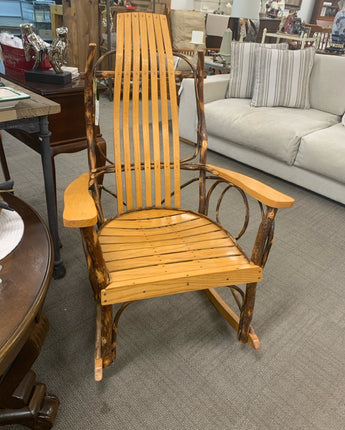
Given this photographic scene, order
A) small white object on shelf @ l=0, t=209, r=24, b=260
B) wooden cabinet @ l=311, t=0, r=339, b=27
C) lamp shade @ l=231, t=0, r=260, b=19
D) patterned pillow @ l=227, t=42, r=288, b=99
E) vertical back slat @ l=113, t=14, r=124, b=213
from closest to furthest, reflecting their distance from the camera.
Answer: small white object on shelf @ l=0, t=209, r=24, b=260, vertical back slat @ l=113, t=14, r=124, b=213, patterned pillow @ l=227, t=42, r=288, b=99, lamp shade @ l=231, t=0, r=260, b=19, wooden cabinet @ l=311, t=0, r=339, b=27

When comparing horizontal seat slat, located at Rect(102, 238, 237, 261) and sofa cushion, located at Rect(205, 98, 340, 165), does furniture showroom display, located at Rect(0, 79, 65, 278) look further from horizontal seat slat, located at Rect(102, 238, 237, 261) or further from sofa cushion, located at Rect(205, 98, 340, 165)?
sofa cushion, located at Rect(205, 98, 340, 165)

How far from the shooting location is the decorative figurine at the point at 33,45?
1.42 m

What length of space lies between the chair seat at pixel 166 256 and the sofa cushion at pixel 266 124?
1.31 meters

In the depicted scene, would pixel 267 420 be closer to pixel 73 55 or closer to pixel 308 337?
pixel 308 337

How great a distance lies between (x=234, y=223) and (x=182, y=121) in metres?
1.45

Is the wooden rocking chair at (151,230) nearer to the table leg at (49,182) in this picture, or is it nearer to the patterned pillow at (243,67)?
the table leg at (49,182)

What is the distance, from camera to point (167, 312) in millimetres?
1444

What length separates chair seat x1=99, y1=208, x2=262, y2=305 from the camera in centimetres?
101

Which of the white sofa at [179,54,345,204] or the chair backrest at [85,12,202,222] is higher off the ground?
the chair backrest at [85,12,202,222]

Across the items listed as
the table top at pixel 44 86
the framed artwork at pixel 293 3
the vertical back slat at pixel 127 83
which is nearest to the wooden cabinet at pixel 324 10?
the framed artwork at pixel 293 3

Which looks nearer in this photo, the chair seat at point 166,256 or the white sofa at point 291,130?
the chair seat at point 166,256

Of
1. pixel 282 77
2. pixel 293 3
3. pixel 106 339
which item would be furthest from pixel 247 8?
pixel 293 3

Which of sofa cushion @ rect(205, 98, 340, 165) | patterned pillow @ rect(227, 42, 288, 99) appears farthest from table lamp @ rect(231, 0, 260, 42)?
sofa cushion @ rect(205, 98, 340, 165)

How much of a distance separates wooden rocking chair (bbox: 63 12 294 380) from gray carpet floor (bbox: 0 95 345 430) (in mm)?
86
